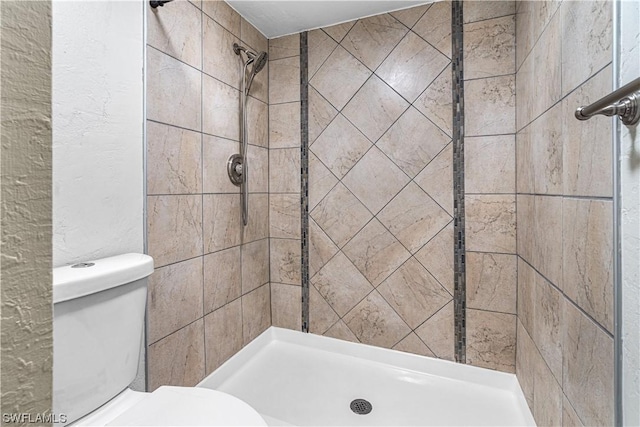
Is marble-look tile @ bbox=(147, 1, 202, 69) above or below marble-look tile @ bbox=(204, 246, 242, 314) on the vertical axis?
above

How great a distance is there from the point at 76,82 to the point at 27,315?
1074 mm

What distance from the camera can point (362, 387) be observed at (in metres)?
1.68

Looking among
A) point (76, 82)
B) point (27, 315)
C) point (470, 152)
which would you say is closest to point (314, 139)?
point (470, 152)

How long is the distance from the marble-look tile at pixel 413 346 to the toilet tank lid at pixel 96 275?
1.41m

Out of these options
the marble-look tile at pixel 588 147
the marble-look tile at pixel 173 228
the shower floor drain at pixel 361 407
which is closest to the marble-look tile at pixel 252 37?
the marble-look tile at pixel 173 228

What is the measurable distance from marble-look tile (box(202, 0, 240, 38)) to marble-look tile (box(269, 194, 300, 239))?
1.00 meters

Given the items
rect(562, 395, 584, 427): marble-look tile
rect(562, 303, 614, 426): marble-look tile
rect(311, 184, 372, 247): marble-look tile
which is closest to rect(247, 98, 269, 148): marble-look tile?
rect(311, 184, 372, 247): marble-look tile

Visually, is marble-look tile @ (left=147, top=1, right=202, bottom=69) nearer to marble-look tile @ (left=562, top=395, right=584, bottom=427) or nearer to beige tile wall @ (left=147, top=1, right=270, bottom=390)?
beige tile wall @ (left=147, top=1, right=270, bottom=390)

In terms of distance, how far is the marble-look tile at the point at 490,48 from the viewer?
1615mm

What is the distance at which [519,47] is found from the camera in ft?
5.00

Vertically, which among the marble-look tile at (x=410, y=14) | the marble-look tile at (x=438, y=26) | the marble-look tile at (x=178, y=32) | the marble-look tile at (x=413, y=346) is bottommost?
the marble-look tile at (x=413, y=346)

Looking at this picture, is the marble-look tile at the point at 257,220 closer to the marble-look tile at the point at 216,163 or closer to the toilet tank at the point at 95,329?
the marble-look tile at the point at 216,163

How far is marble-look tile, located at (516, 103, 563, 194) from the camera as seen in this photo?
1.03 meters

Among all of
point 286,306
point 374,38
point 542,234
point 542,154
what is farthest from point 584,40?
point 286,306
